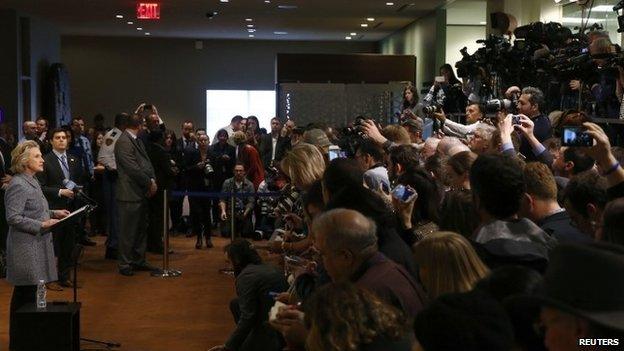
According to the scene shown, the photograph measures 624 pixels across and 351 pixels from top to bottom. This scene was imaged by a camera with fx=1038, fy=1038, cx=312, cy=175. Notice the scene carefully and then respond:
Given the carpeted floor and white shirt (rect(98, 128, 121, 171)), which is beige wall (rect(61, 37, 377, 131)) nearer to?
the carpeted floor

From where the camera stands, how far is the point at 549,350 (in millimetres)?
2123

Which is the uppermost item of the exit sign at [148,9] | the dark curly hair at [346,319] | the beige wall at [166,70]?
the exit sign at [148,9]

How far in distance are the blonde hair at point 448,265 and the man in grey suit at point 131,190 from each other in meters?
7.56

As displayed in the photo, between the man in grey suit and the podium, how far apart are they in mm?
3856

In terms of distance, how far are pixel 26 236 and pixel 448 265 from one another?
15.1ft

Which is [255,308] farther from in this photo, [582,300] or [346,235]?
[582,300]

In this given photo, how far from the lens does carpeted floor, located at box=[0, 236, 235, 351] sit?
7.69 meters

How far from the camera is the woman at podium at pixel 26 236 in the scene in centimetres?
696

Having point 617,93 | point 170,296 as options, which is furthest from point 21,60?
point 617,93

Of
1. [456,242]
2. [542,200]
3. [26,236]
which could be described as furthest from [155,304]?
[456,242]

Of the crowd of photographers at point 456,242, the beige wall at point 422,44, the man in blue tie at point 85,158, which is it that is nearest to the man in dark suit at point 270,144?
the man in blue tie at point 85,158

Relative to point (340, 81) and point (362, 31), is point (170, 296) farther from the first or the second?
point (362, 31)

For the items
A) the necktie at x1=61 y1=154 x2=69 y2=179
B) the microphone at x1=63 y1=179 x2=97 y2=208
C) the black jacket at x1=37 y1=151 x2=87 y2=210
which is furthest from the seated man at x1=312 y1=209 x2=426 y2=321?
the necktie at x1=61 y1=154 x2=69 y2=179

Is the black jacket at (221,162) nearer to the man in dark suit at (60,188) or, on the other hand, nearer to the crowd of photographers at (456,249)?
the man in dark suit at (60,188)
